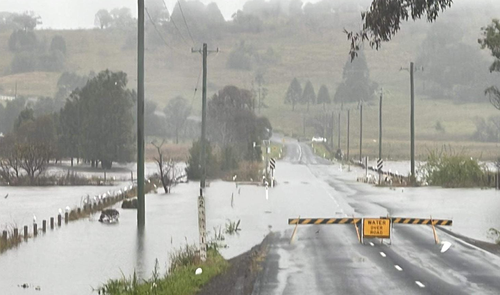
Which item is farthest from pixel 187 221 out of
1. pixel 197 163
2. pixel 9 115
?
pixel 9 115

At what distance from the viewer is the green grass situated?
18.8 m

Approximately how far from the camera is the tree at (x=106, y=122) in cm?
10550

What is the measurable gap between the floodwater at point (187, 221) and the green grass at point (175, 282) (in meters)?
1.55

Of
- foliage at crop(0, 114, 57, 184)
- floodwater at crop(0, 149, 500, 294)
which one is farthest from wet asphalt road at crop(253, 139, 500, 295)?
foliage at crop(0, 114, 57, 184)

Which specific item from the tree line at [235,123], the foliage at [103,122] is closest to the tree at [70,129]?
the foliage at [103,122]

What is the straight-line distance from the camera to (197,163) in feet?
269

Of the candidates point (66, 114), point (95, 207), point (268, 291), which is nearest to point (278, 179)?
point (95, 207)

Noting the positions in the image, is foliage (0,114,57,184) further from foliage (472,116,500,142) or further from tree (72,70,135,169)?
foliage (472,116,500,142)

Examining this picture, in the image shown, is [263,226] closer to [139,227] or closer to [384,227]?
[139,227]

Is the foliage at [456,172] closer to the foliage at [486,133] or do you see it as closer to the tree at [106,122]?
the tree at [106,122]

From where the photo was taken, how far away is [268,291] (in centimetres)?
1962

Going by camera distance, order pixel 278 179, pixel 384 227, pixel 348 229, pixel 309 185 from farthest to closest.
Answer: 1. pixel 278 179
2. pixel 309 185
3. pixel 348 229
4. pixel 384 227

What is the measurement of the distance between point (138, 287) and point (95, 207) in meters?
28.6

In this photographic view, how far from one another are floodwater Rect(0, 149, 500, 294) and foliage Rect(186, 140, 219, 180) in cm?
756
